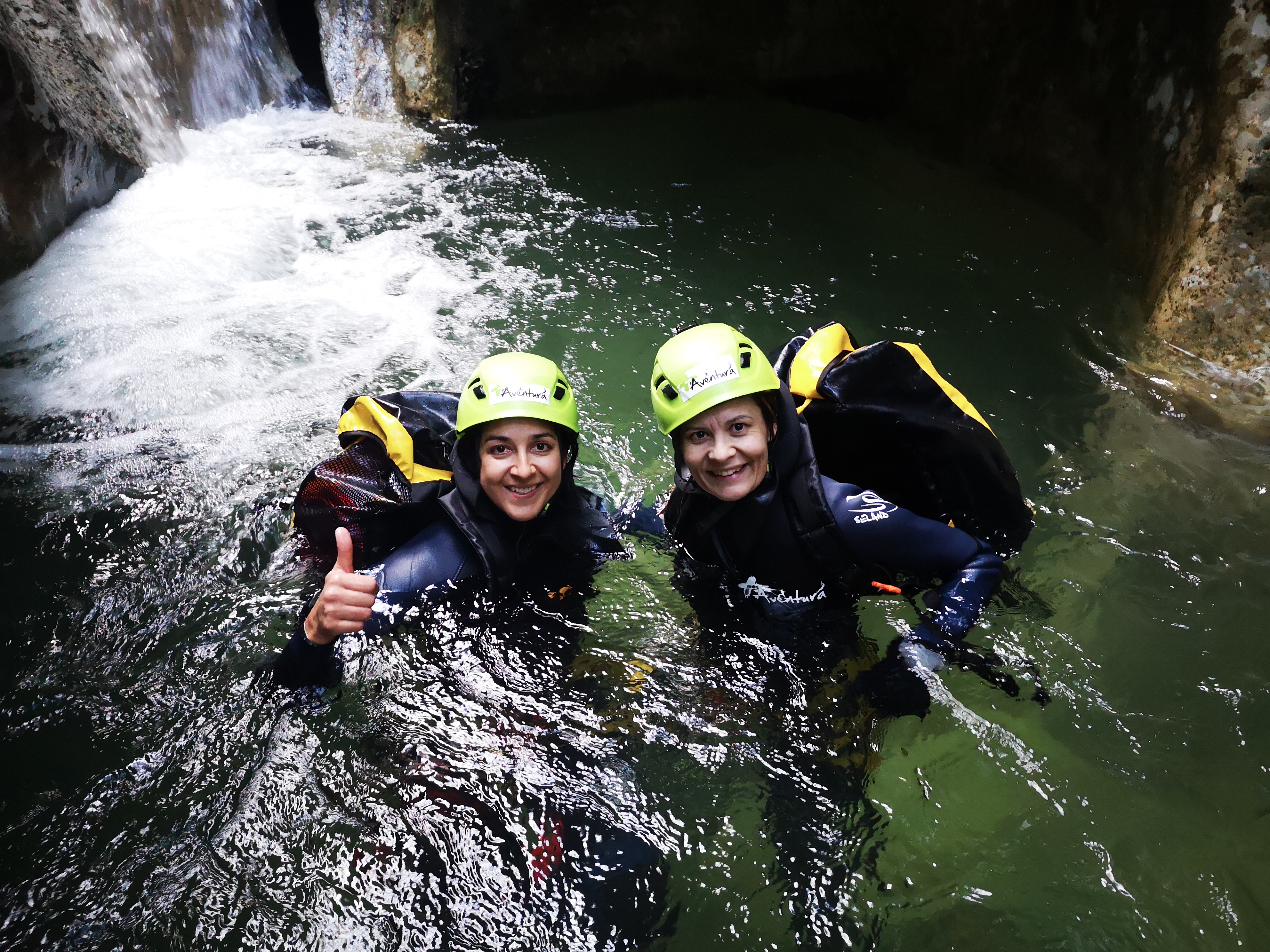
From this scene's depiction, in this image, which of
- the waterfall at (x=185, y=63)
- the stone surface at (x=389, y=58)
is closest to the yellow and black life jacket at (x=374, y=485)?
the waterfall at (x=185, y=63)

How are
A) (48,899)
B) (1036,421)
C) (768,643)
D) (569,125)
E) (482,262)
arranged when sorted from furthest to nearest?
(569,125)
(482,262)
(1036,421)
(768,643)
(48,899)

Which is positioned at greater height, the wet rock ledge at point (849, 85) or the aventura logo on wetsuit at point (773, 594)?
the wet rock ledge at point (849, 85)

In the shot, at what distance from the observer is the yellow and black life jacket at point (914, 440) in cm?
318

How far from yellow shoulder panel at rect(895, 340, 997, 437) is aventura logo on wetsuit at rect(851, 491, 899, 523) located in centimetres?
50

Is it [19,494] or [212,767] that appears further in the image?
[19,494]

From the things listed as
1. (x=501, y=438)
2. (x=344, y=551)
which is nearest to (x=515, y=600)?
(x=501, y=438)

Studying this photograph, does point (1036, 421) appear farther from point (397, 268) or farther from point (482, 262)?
point (397, 268)

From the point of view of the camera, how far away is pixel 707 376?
319 centimetres

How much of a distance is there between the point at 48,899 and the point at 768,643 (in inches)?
107

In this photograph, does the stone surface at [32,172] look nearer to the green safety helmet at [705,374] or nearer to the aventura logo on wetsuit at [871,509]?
the green safety helmet at [705,374]

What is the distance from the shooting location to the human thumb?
292 centimetres

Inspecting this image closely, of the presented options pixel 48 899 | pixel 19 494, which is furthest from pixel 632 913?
pixel 19 494

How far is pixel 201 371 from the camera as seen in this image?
600 centimetres

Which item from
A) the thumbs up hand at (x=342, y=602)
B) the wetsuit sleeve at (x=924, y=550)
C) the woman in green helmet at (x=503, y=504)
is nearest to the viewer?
the thumbs up hand at (x=342, y=602)
